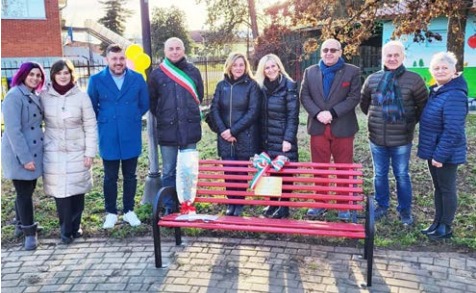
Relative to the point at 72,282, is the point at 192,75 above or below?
above

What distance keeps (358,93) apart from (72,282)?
3163 millimetres

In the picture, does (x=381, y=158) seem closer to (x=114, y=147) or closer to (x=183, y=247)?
(x=183, y=247)

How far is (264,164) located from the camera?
177 inches

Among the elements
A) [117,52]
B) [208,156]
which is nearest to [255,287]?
[117,52]

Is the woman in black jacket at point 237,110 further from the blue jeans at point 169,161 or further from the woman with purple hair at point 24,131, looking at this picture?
the woman with purple hair at point 24,131

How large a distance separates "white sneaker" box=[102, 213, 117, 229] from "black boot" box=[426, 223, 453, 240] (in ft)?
10.4

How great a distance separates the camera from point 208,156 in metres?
8.25

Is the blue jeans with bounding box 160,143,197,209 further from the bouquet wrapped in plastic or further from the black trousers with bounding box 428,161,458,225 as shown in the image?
the black trousers with bounding box 428,161,458,225

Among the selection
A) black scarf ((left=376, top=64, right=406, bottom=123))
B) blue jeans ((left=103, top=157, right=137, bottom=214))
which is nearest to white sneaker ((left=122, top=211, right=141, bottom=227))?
blue jeans ((left=103, top=157, right=137, bottom=214))

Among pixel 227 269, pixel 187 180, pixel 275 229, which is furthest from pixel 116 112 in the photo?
pixel 275 229

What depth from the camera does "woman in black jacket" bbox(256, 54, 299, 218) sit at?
480 centimetres

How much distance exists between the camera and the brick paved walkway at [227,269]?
379 cm

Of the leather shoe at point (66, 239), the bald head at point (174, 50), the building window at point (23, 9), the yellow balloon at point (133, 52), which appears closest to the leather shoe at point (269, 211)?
the bald head at point (174, 50)

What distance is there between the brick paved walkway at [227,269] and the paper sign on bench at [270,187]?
20.9 inches
